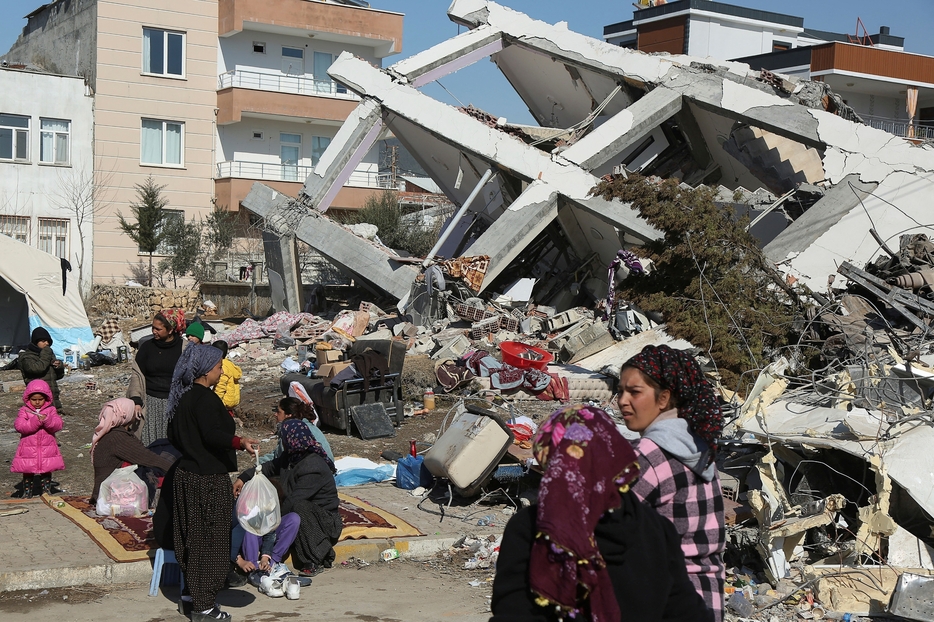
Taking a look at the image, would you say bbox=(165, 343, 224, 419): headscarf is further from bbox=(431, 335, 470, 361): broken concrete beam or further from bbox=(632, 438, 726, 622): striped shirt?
bbox=(431, 335, 470, 361): broken concrete beam

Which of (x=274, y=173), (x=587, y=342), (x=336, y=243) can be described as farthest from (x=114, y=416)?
(x=274, y=173)

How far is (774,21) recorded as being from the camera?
4756cm

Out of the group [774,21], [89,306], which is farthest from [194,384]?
[774,21]

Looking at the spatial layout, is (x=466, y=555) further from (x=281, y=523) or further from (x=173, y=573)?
(x=173, y=573)

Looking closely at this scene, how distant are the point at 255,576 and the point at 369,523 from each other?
51.5 inches

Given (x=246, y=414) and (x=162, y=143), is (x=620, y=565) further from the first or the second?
(x=162, y=143)

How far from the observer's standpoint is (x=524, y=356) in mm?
13867

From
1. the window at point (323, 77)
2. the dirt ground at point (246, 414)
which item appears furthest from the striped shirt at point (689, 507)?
the window at point (323, 77)

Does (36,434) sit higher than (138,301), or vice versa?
(138,301)

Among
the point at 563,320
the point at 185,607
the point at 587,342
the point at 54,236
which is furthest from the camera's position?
the point at 54,236

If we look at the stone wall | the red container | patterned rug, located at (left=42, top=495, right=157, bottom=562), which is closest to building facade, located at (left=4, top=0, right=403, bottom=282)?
the stone wall

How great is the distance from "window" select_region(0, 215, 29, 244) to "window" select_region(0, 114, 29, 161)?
1.83 m

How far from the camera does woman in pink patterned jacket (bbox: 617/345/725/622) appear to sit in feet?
9.69

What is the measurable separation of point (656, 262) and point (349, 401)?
5.46 meters
